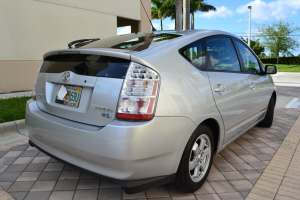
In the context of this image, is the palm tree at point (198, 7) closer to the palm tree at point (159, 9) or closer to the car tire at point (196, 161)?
the palm tree at point (159, 9)

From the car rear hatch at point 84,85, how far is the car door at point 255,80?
210 centimetres

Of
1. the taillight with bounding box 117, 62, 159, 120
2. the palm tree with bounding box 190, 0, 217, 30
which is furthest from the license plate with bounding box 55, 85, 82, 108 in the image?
the palm tree with bounding box 190, 0, 217, 30

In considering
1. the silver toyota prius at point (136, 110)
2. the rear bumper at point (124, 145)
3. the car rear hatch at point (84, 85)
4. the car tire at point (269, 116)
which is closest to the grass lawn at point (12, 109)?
the silver toyota prius at point (136, 110)

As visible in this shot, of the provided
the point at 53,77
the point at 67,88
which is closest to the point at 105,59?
the point at 67,88

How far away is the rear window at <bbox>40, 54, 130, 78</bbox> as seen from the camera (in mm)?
2049

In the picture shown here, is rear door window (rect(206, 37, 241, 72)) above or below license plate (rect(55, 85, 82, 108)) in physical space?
above

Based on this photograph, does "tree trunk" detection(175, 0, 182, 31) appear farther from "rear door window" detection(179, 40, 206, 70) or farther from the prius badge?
the prius badge

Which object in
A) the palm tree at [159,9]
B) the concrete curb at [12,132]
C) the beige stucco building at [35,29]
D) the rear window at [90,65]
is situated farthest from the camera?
the palm tree at [159,9]

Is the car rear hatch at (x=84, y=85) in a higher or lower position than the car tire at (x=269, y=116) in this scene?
higher

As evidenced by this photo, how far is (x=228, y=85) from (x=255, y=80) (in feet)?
3.37

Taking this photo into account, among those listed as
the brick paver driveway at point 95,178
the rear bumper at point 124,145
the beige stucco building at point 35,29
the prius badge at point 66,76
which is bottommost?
the brick paver driveway at point 95,178

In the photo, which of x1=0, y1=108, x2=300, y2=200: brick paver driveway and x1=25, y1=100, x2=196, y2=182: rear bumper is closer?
x1=25, y1=100, x2=196, y2=182: rear bumper

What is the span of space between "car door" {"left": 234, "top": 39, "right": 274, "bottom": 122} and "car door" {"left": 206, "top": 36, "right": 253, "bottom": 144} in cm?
13

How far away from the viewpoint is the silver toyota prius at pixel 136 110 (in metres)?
1.96
